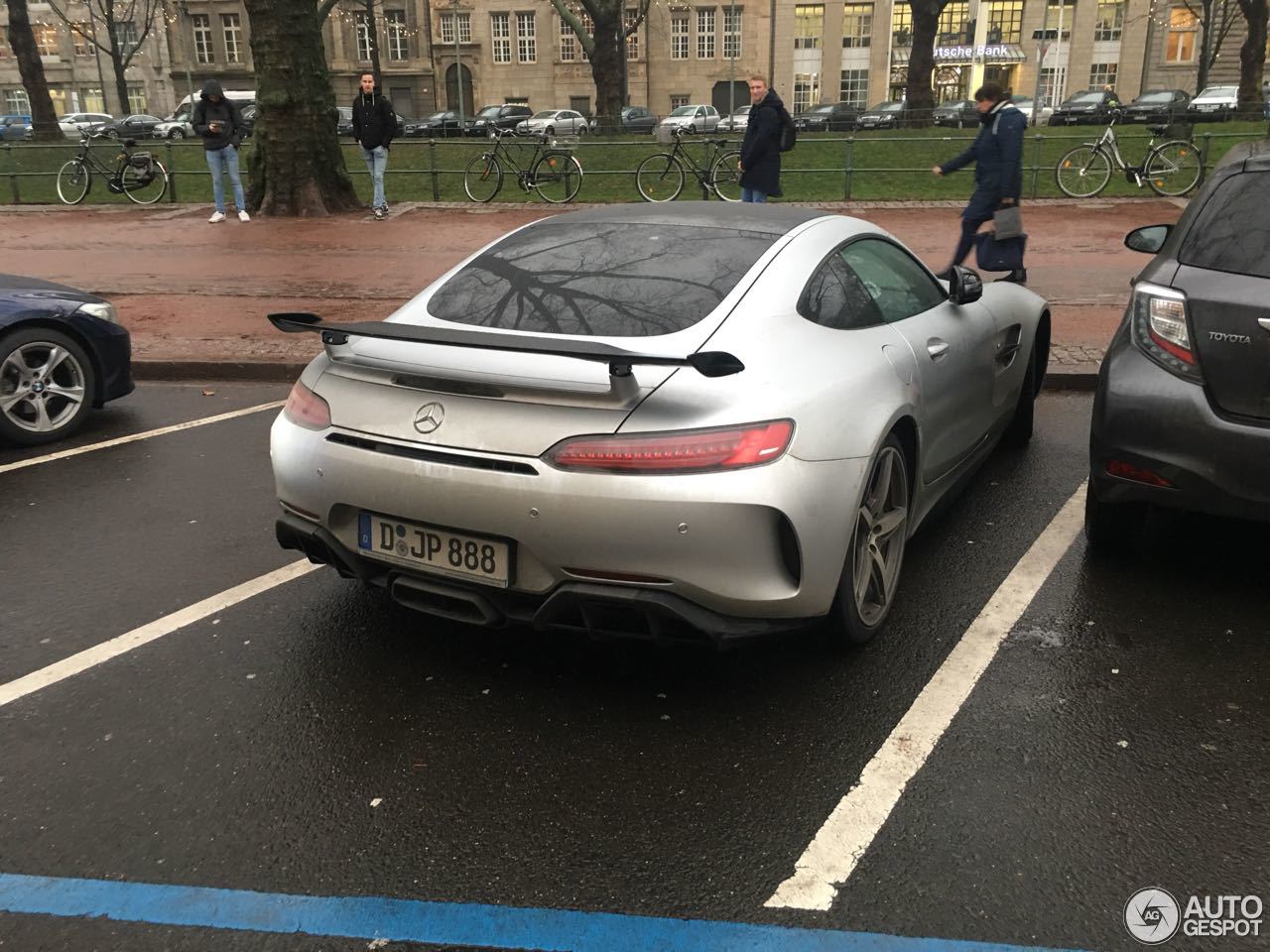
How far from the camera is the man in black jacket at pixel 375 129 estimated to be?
54.0 ft

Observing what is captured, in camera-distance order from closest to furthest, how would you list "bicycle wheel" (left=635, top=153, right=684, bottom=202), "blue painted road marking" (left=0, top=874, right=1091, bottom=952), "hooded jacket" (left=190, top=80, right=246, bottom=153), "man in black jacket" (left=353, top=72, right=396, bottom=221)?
1. "blue painted road marking" (left=0, top=874, right=1091, bottom=952)
2. "hooded jacket" (left=190, top=80, right=246, bottom=153)
3. "man in black jacket" (left=353, top=72, right=396, bottom=221)
4. "bicycle wheel" (left=635, top=153, right=684, bottom=202)

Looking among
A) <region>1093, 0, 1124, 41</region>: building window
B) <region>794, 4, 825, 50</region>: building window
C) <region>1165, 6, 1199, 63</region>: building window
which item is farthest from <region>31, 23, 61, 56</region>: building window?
<region>1165, 6, 1199, 63</region>: building window

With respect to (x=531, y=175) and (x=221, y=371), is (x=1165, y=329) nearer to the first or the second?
(x=221, y=371)

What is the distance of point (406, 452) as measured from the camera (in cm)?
312

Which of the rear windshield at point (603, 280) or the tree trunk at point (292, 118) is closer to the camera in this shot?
the rear windshield at point (603, 280)

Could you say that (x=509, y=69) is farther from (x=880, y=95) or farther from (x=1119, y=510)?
(x=1119, y=510)

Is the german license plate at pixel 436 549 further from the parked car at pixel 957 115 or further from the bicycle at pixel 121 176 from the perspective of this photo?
the parked car at pixel 957 115

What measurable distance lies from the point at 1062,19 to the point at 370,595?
76799 millimetres

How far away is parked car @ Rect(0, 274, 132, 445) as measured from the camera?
6.01m

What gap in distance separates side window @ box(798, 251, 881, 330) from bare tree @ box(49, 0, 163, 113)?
59500mm

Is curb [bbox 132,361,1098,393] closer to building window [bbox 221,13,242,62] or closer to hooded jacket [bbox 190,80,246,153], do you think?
hooded jacket [bbox 190,80,246,153]

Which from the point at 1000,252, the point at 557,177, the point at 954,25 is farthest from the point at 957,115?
the point at 954,25

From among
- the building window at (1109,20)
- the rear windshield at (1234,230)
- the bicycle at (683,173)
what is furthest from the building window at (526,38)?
the rear windshield at (1234,230)

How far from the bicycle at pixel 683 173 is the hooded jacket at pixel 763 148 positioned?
4.34m
